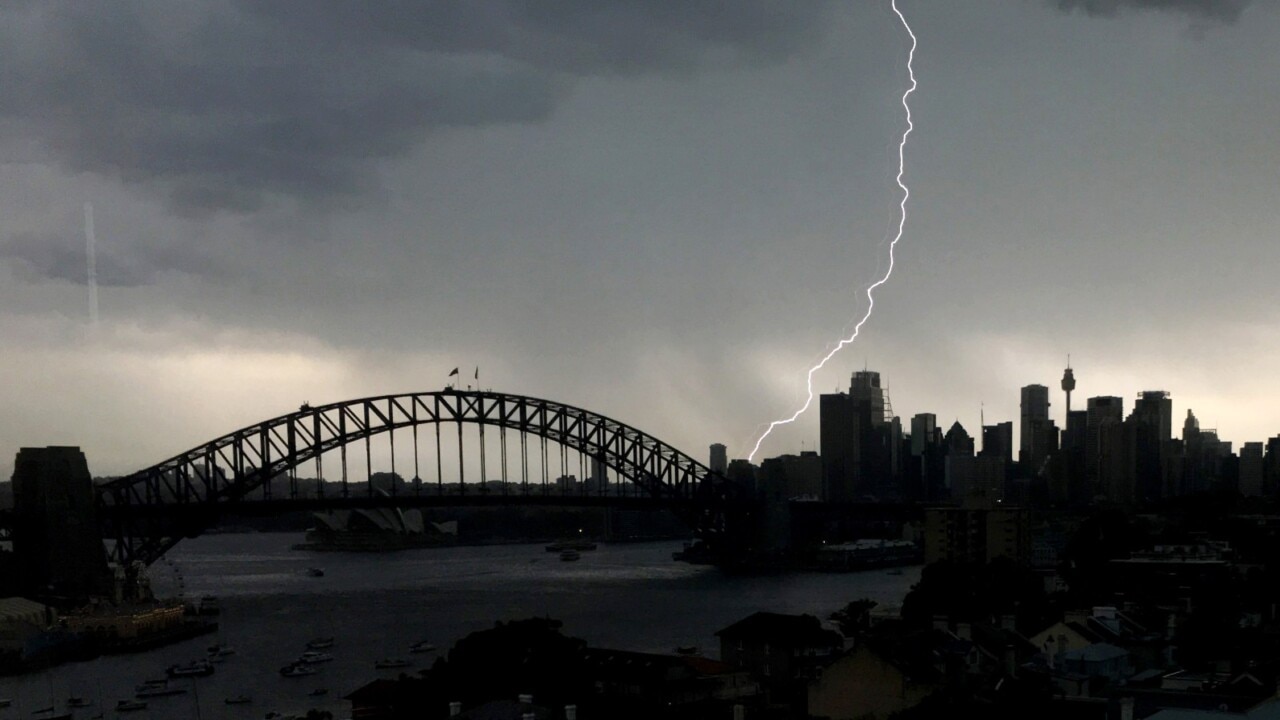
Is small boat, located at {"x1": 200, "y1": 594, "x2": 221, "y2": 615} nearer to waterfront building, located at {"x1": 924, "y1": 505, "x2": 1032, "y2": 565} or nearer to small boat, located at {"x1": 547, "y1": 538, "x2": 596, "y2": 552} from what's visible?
waterfront building, located at {"x1": 924, "y1": 505, "x2": 1032, "y2": 565}

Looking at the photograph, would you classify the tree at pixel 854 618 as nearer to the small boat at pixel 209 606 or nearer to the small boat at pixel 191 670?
the small boat at pixel 191 670

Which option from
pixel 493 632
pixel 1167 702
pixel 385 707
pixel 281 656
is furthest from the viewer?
pixel 281 656

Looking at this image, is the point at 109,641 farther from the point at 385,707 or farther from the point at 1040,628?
the point at 1040,628

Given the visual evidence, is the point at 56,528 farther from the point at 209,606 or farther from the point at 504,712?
the point at 504,712

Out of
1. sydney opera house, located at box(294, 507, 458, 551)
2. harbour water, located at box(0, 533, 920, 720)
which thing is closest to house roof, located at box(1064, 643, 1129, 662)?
harbour water, located at box(0, 533, 920, 720)

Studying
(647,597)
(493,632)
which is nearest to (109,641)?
(647,597)

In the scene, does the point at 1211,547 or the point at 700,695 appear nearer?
the point at 700,695
